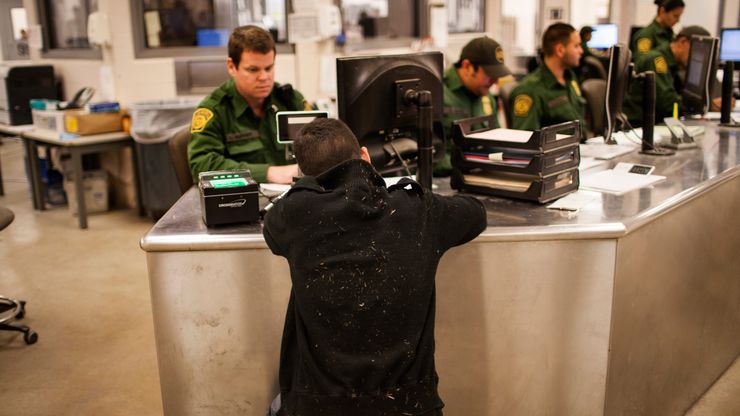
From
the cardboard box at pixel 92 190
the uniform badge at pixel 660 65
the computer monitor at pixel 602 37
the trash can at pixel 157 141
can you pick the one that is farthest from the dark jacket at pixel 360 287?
the computer monitor at pixel 602 37

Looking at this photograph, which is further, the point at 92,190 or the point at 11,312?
the point at 92,190

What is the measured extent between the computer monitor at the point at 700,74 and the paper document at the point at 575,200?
1.85 m

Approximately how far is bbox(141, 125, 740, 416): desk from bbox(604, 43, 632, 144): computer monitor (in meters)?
0.98

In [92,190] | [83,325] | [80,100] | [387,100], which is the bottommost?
[83,325]

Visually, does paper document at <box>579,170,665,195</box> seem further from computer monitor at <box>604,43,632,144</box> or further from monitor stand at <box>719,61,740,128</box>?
monitor stand at <box>719,61,740,128</box>

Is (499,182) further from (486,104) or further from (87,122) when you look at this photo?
(87,122)

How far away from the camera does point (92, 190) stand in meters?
5.17

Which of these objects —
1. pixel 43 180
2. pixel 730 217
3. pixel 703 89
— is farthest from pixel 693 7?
pixel 43 180

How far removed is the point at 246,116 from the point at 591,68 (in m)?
3.77

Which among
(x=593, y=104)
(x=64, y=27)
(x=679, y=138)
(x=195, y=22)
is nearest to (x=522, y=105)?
(x=679, y=138)

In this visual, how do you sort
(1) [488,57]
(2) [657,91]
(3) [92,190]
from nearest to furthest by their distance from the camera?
(1) [488,57], (2) [657,91], (3) [92,190]

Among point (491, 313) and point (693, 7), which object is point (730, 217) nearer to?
point (491, 313)

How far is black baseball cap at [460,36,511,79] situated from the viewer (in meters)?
3.13

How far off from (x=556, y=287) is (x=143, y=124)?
3474 millimetres
